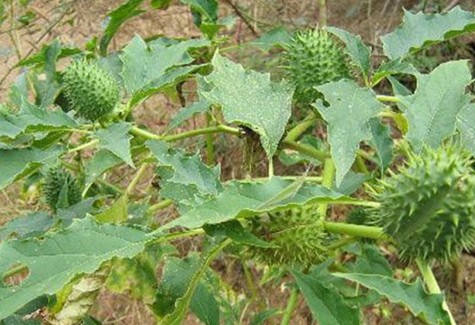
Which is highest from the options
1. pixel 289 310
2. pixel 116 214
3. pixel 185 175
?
pixel 185 175

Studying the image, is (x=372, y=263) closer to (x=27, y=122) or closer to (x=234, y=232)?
(x=234, y=232)

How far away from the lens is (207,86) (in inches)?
59.6

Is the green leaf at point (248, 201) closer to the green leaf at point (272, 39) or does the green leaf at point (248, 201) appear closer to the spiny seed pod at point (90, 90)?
the spiny seed pod at point (90, 90)

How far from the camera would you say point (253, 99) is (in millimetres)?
1310

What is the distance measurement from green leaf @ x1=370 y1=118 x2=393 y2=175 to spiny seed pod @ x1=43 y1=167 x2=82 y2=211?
0.74 m

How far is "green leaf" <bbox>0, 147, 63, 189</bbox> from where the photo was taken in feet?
4.50

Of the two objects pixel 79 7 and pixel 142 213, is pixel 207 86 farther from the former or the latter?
pixel 79 7

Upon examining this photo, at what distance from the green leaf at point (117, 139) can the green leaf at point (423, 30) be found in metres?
0.53

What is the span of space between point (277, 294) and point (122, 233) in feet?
6.91

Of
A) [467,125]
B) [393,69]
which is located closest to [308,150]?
[393,69]

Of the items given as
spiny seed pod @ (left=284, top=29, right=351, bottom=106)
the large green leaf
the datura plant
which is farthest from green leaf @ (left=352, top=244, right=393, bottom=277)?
the large green leaf

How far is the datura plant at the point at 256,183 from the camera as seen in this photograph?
1.09 metres

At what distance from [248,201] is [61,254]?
282 millimetres

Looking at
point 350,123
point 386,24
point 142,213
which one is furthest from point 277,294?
point 350,123
